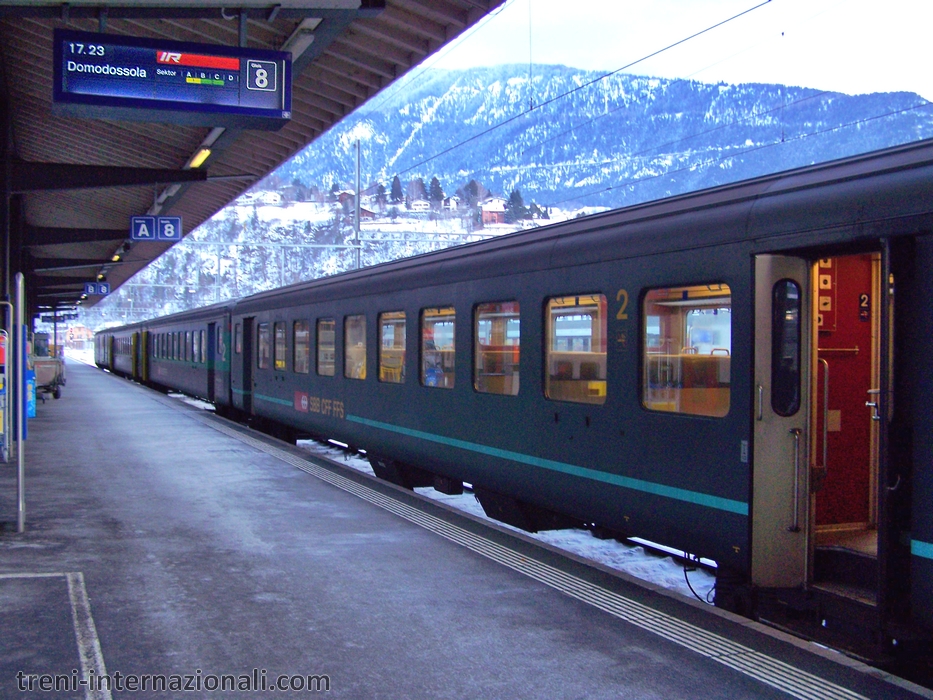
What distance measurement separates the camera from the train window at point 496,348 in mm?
7777

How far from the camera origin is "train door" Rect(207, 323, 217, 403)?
2062cm

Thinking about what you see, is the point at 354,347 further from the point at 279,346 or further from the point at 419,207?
the point at 419,207

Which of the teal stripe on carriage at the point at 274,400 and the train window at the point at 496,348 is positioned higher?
the train window at the point at 496,348

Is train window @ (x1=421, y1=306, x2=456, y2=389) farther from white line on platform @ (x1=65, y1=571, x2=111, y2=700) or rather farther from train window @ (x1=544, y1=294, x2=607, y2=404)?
white line on platform @ (x1=65, y1=571, x2=111, y2=700)

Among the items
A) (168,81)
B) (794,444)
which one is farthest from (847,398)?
(168,81)

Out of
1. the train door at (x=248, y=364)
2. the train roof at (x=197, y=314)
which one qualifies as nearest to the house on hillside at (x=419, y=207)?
the train roof at (x=197, y=314)

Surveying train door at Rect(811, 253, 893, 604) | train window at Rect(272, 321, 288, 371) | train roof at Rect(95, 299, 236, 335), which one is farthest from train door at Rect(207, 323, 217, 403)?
train door at Rect(811, 253, 893, 604)

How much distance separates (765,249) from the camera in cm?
521

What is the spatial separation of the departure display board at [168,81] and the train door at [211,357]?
13.2m

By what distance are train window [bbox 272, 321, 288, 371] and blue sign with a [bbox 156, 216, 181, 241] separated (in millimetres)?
4327

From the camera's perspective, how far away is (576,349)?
692 centimetres

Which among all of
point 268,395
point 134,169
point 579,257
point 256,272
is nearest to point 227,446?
point 268,395

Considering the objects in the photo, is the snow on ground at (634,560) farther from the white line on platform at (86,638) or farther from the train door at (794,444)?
the white line on platform at (86,638)

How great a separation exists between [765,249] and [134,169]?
10.4 meters
